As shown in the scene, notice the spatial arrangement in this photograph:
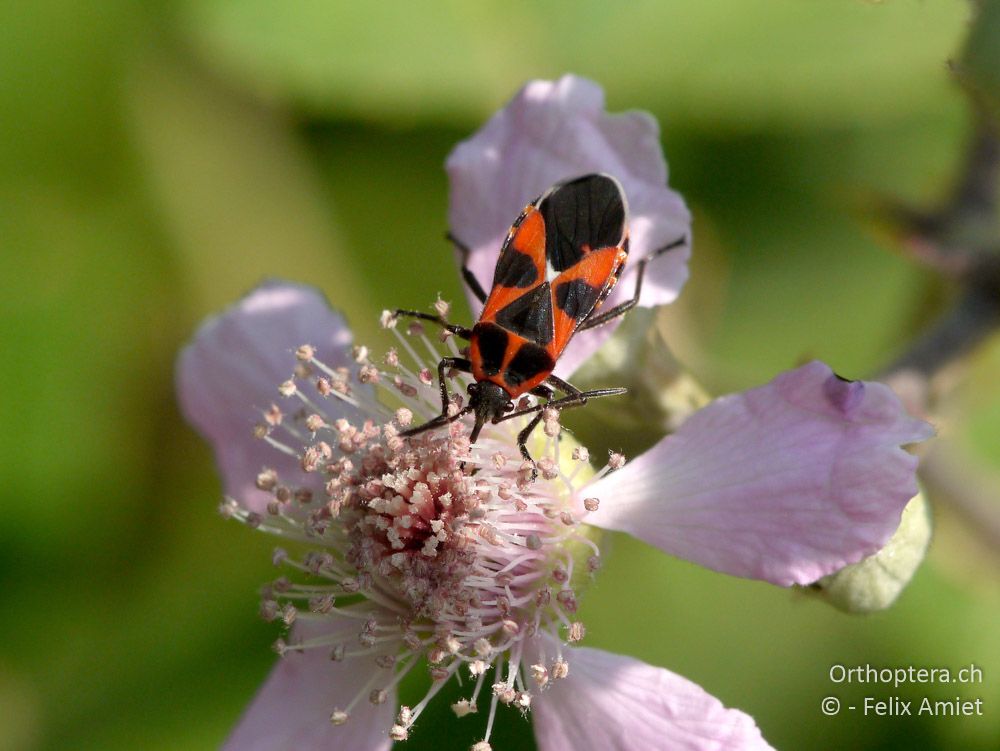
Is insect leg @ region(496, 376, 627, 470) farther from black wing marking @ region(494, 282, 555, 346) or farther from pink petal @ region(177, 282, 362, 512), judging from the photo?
pink petal @ region(177, 282, 362, 512)

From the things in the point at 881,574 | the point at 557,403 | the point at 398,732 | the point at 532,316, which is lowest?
the point at 398,732

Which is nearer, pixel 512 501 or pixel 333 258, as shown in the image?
pixel 512 501

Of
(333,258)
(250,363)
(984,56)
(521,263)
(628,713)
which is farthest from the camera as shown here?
(333,258)

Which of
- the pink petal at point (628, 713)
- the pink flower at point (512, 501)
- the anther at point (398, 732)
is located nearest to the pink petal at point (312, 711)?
the pink flower at point (512, 501)

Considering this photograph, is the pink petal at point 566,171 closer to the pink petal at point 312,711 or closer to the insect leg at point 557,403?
the insect leg at point 557,403

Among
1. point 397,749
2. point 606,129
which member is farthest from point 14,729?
point 606,129

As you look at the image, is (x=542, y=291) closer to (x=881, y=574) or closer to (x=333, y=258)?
(x=881, y=574)

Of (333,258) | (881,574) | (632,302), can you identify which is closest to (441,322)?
(632,302)

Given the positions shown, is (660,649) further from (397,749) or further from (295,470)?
(295,470)

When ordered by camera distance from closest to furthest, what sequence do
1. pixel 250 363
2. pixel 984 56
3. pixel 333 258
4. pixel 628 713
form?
pixel 984 56 < pixel 628 713 < pixel 250 363 < pixel 333 258
